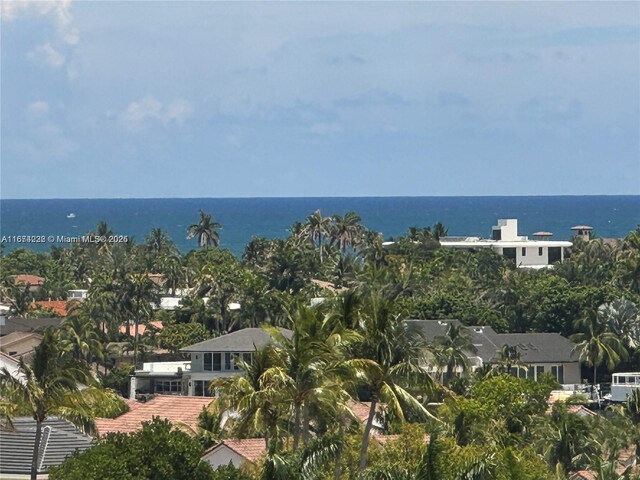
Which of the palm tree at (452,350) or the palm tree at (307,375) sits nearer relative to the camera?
the palm tree at (307,375)

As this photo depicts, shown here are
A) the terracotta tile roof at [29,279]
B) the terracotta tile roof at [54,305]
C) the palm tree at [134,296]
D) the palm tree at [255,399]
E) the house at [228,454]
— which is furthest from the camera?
the terracotta tile roof at [29,279]

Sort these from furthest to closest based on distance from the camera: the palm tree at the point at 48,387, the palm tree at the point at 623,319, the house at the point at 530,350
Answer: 1. the palm tree at the point at 623,319
2. the house at the point at 530,350
3. the palm tree at the point at 48,387

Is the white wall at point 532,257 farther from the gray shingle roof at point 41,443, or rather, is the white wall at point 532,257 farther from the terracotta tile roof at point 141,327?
the gray shingle roof at point 41,443

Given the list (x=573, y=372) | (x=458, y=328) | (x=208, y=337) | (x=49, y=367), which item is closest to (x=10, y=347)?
(x=208, y=337)

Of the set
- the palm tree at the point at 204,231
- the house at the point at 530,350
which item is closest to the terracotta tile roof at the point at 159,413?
the house at the point at 530,350

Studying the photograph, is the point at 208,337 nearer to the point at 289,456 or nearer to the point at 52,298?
the point at 52,298

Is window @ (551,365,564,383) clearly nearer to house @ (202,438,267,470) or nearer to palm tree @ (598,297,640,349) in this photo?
palm tree @ (598,297,640,349)

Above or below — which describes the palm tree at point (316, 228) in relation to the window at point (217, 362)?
above

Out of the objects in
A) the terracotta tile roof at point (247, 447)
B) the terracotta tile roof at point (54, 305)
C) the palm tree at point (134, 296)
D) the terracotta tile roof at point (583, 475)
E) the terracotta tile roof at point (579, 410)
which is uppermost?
the palm tree at point (134, 296)
